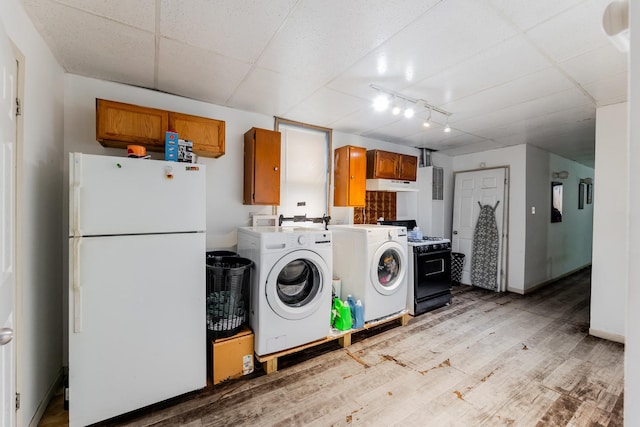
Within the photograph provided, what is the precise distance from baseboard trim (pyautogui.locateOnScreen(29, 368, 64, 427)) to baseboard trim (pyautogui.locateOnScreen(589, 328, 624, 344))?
4.83 m

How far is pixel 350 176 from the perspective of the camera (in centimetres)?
348

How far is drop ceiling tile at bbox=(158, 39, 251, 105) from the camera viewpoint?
6.28 feet

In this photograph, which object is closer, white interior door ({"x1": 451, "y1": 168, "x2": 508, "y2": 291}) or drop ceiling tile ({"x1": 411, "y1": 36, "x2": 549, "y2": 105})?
drop ceiling tile ({"x1": 411, "y1": 36, "x2": 549, "y2": 105})

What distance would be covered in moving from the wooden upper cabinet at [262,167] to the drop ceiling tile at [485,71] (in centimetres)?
145

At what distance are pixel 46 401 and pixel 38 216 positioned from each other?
4.06 ft

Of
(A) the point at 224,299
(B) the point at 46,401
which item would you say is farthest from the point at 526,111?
(B) the point at 46,401

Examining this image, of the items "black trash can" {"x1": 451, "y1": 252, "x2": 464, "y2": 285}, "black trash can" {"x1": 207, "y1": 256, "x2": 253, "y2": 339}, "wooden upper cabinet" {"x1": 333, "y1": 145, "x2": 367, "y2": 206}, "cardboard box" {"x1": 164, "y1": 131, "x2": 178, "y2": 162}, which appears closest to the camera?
"cardboard box" {"x1": 164, "y1": 131, "x2": 178, "y2": 162}

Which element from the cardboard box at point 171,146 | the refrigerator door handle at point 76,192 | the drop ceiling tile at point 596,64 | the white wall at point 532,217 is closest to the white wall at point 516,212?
the white wall at point 532,217

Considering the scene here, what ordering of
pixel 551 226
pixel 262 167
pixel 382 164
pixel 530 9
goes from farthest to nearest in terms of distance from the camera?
1. pixel 551 226
2. pixel 382 164
3. pixel 262 167
4. pixel 530 9

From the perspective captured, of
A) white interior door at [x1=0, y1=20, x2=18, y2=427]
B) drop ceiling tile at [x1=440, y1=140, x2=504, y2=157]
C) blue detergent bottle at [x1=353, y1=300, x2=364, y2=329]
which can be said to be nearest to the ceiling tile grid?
white interior door at [x1=0, y1=20, x2=18, y2=427]

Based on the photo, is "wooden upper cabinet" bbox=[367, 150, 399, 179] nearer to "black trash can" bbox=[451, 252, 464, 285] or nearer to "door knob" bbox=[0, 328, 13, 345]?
"black trash can" bbox=[451, 252, 464, 285]

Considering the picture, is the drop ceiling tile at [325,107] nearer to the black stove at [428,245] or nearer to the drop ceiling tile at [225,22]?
the drop ceiling tile at [225,22]

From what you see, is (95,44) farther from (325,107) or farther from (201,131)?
(325,107)

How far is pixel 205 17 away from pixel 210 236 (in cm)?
191
